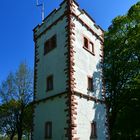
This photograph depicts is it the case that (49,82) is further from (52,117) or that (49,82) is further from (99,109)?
(99,109)

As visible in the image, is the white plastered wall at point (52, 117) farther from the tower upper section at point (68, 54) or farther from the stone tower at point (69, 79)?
the tower upper section at point (68, 54)

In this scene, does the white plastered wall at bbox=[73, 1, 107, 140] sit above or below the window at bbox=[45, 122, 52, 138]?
above

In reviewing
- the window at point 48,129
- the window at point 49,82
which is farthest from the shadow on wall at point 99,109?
the window at point 49,82

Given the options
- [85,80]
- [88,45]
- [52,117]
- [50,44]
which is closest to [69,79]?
[85,80]

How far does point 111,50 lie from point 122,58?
5.83ft

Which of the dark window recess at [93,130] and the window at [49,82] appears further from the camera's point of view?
the window at [49,82]

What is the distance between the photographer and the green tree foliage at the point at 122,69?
33188 mm

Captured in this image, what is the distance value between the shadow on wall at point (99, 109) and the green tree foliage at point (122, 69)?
27.7ft

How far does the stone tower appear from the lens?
68.8ft

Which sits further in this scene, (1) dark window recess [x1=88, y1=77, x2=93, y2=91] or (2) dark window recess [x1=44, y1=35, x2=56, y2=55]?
(2) dark window recess [x1=44, y1=35, x2=56, y2=55]

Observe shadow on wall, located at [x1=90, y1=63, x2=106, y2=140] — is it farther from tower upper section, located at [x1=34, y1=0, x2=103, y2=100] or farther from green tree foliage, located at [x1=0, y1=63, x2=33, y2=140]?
green tree foliage, located at [x1=0, y1=63, x2=33, y2=140]

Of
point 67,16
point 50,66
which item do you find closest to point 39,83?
point 50,66

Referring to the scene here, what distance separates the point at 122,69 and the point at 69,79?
14.8 metres

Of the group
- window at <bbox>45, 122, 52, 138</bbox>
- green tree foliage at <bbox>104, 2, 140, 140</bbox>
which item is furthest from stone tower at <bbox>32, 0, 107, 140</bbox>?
green tree foliage at <bbox>104, 2, 140, 140</bbox>
